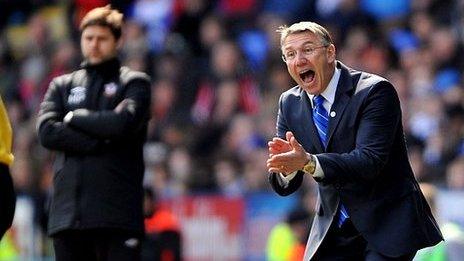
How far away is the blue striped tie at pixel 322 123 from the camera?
7.29 metres

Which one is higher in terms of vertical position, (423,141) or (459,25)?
(459,25)

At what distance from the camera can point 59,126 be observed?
8859 millimetres

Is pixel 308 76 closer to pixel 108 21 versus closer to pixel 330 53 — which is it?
pixel 330 53

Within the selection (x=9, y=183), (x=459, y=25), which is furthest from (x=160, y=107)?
(x=9, y=183)

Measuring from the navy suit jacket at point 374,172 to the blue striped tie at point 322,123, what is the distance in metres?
0.03

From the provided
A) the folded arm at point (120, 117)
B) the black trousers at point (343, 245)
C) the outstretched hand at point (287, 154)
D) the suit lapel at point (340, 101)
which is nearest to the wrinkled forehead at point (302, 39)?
the suit lapel at point (340, 101)

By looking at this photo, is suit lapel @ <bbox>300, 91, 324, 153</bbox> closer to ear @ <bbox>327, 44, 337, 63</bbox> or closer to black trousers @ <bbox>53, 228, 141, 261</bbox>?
ear @ <bbox>327, 44, 337, 63</bbox>

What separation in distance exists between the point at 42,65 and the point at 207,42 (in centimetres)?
301

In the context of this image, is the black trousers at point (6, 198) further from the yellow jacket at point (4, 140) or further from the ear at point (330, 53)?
the ear at point (330, 53)

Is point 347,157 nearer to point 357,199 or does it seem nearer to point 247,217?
point 357,199

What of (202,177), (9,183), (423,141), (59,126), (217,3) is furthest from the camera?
(217,3)

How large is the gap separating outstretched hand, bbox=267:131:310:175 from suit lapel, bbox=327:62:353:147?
0.43 meters

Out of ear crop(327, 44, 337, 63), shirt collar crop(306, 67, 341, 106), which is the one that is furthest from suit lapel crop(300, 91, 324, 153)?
ear crop(327, 44, 337, 63)

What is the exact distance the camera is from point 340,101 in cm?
725
